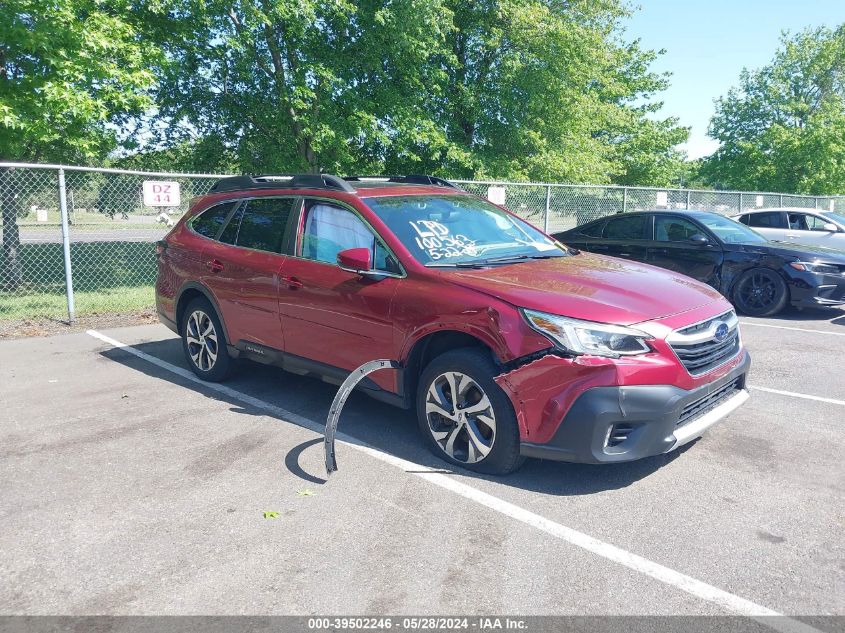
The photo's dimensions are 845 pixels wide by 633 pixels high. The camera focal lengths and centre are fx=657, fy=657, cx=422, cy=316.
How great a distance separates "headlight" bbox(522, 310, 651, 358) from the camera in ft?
11.5

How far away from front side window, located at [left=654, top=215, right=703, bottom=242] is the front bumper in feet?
23.0

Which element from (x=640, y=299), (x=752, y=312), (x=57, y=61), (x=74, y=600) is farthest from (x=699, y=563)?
(x=57, y=61)

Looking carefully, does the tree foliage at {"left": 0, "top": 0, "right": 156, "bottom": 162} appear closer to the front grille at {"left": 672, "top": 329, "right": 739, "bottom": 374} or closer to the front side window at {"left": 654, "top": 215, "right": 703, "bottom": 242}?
the front side window at {"left": 654, "top": 215, "right": 703, "bottom": 242}

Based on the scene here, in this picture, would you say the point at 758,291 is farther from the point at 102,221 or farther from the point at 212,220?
the point at 102,221

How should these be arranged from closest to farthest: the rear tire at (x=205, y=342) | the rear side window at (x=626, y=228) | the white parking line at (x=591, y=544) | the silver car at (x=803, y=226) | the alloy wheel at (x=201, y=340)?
the white parking line at (x=591, y=544) < the rear tire at (x=205, y=342) < the alloy wheel at (x=201, y=340) < the rear side window at (x=626, y=228) < the silver car at (x=803, y=226)

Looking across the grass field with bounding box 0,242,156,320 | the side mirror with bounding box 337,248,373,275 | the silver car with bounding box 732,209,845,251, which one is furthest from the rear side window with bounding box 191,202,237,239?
the silver car with bounding box 732,209,845,251

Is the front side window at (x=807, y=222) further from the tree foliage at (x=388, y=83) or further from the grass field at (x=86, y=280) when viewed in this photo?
the grass field at (x=86, y=280)

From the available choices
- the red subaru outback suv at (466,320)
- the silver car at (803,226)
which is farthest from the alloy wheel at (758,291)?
the red subaru outback suv at (466,320)

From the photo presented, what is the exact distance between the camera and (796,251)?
9430 mm

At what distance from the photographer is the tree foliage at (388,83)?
→ 12.9 m

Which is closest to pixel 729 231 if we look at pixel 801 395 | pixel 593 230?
pixel 593 230

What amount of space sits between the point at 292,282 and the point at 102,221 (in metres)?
9.15

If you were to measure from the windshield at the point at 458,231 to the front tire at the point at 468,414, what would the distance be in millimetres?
757

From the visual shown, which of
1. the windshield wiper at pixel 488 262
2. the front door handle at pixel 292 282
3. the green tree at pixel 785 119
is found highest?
the green tree at pixel 785 119
